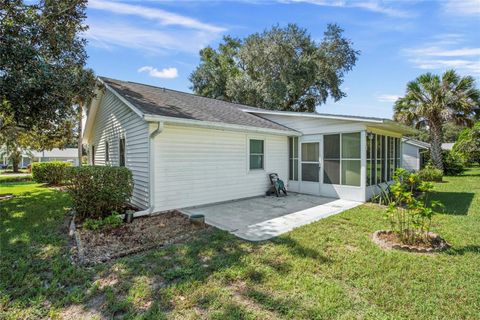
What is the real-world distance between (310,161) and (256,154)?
223 centimetres

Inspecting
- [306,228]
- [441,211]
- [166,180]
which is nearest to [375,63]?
[441,211]

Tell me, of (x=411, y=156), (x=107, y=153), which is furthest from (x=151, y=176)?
(x=411, y=156)

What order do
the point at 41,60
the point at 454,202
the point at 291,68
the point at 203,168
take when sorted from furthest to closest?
the point at 291,68
the point at 454,202
the point at 41,60
the point at 203,168

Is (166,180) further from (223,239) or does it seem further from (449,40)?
(449,40)

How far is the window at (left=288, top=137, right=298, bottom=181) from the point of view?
1030cm

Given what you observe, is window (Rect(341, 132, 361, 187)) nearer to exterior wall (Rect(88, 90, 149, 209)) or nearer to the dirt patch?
the dirt patch

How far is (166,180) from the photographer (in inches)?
271

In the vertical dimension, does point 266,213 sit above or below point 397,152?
below

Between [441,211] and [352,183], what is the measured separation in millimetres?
2507

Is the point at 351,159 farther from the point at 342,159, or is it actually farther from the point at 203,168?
the point at 203,168

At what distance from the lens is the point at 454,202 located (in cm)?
849

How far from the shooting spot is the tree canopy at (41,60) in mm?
7566

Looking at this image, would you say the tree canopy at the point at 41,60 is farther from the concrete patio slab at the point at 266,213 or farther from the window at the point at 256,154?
the window at the point at 256,154

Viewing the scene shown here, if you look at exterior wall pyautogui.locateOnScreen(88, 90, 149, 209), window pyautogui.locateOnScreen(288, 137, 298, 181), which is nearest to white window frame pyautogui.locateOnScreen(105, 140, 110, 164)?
exterior wall pyautogui.locateOnScreen(88, 90, 149, 209)
